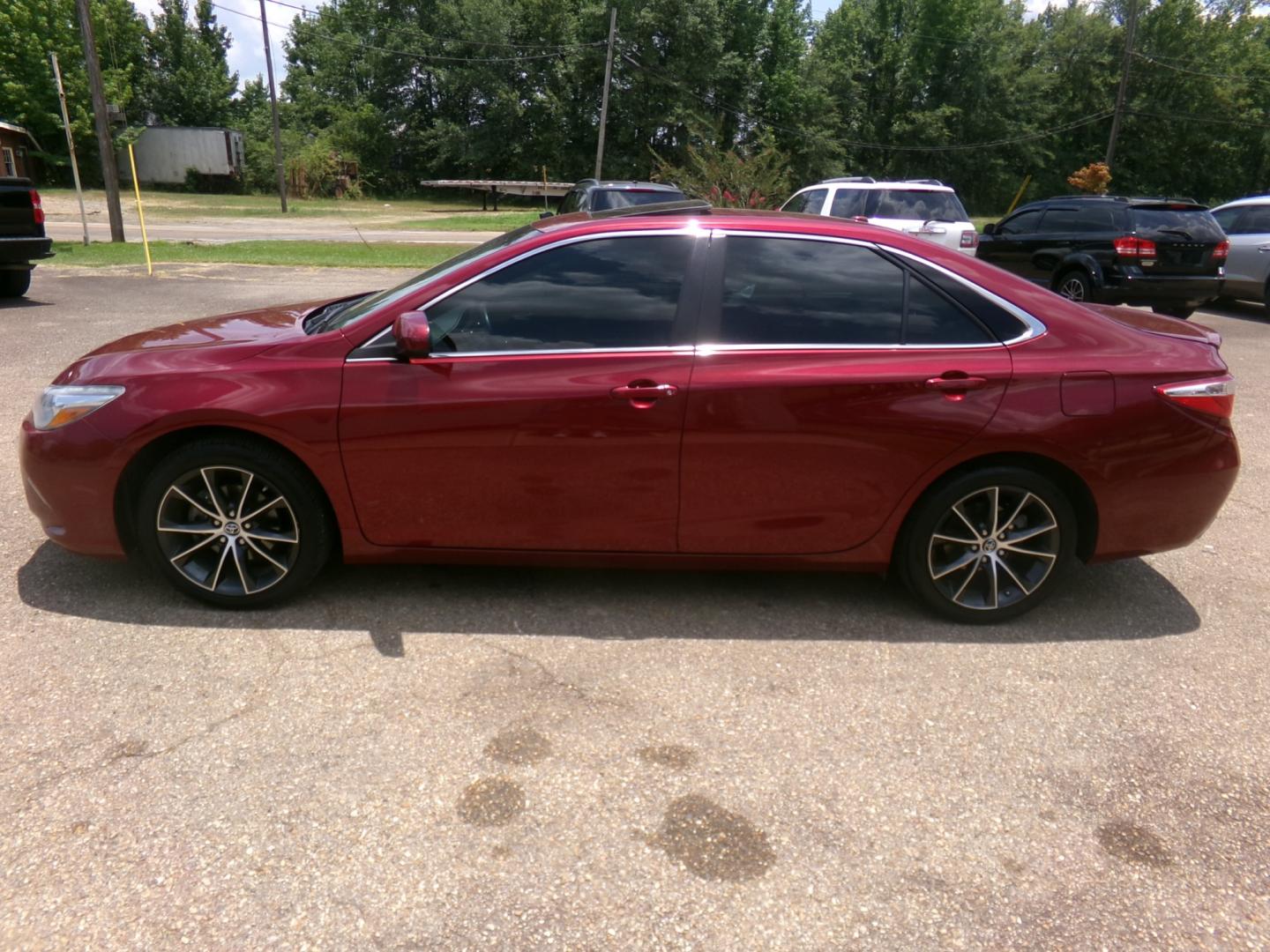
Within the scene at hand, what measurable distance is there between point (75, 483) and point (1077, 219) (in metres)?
12.6

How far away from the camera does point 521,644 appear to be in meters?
3.57

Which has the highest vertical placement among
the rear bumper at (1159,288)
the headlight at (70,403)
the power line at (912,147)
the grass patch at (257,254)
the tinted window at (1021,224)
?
the power line at (912,147)

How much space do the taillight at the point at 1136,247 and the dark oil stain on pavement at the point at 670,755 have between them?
36.7 feet

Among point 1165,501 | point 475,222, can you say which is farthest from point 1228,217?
point 475,222

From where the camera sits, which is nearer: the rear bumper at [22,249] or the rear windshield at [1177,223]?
the rear bumper at [22,249]

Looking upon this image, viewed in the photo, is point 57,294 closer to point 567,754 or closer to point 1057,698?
point 567,754

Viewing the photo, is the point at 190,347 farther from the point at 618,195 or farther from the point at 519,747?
the point at 618,195

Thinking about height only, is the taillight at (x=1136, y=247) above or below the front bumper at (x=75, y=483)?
above

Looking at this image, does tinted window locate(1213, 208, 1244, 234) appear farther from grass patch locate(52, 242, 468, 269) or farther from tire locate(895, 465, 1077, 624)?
grass patch locate(52, 242, 468, 269)

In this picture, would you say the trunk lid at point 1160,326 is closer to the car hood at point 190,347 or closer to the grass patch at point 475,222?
the car hood at point 190,347

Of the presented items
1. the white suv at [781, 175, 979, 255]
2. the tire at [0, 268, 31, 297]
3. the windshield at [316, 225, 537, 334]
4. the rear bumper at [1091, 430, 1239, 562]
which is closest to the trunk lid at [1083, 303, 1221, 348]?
the rear bumper at [1091, 430, 1239, 562]

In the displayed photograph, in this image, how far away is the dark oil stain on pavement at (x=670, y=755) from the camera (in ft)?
9.42

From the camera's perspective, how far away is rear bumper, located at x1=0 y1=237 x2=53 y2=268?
37.0 feet

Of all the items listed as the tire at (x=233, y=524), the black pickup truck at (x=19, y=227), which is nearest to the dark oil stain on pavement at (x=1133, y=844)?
the tire at (x=233, y=524)
